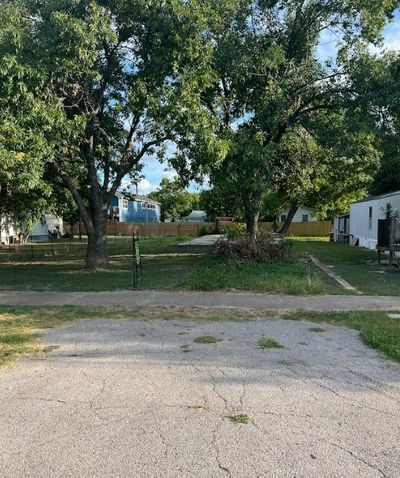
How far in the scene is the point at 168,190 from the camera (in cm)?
7812

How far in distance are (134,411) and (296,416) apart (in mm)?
1324

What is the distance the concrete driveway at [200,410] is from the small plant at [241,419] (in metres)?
0.04

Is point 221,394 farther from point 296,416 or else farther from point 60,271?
point 60,271

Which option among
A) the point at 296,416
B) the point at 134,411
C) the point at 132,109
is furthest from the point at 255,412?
the point at 132,109

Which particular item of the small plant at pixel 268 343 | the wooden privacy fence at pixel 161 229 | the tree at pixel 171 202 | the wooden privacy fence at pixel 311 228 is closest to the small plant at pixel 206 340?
the small plant at pixel 268 343

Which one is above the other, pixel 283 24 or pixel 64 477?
pixel 283 24

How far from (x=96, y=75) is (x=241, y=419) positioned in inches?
401

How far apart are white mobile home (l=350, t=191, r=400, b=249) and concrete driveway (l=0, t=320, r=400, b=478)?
17.6m

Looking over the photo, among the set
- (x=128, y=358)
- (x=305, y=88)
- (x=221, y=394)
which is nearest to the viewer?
(x=221, y=394)

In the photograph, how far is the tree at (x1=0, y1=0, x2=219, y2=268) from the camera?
35.0ft

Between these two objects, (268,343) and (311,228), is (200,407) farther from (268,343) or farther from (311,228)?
(311,228)

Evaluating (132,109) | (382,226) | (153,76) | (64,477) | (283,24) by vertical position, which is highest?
(283,24)

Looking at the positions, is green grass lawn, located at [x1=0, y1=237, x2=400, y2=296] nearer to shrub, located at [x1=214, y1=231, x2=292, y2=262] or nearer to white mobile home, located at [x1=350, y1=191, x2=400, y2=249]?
shrub, located at [x1=214, y1=231, x2=292, y2=262]

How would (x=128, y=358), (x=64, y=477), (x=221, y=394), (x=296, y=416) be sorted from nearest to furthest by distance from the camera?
(x=64, y=477) < (x=296, y=416) < (x=221, y=394) < (x=128, y=358)
